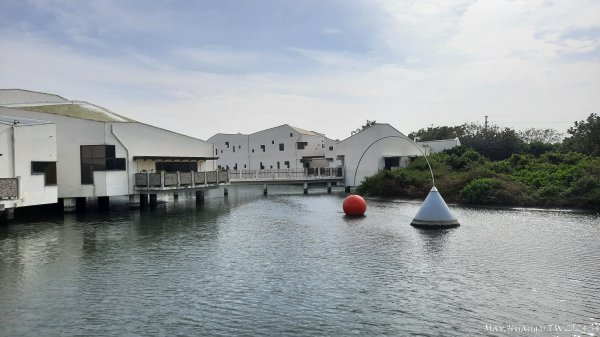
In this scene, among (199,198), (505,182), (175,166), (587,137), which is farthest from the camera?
(587,137)

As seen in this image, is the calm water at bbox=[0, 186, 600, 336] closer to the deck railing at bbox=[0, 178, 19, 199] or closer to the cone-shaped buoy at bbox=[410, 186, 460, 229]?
the cone-shaped buoy at bbox=[410, 186, 460, 229]

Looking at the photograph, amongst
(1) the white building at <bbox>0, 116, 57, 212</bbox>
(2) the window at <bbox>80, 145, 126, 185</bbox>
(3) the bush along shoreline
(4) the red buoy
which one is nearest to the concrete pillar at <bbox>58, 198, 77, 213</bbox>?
(2) the window at <bbox>80, 145, 126, 185</bbox>

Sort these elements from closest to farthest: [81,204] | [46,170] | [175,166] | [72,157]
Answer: [46,170]
[72,157]
[81,204]
[175,166]

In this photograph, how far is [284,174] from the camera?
232ft

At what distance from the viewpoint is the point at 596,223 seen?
3028cm

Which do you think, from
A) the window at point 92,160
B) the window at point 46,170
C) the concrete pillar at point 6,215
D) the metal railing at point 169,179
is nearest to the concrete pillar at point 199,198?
the metal railing at point 169,179

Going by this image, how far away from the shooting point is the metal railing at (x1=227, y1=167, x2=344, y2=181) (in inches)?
2714

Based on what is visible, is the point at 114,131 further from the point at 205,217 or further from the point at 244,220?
the point at 244,220

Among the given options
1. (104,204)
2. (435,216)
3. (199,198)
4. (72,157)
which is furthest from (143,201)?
(435,216)

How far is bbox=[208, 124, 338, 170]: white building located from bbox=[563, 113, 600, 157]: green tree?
36.7 metres

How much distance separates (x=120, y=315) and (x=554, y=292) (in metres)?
13.2

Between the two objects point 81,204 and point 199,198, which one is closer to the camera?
point 81,204

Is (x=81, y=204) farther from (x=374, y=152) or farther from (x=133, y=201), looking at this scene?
(x=374, y=152)

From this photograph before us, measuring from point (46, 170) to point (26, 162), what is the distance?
3.57 m
